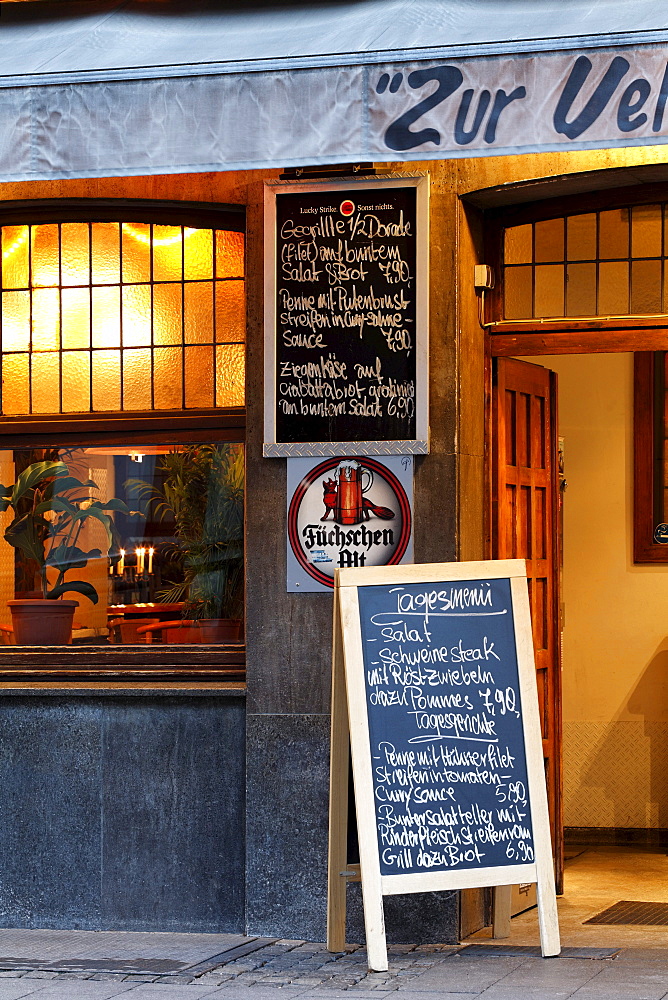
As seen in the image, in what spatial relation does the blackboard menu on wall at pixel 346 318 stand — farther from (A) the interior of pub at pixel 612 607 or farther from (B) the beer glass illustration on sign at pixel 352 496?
(A) the interior of pub at pixel 612 607

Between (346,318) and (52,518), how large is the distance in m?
1.84

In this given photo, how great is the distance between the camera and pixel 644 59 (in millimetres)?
5328

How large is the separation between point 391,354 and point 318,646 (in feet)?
4.47

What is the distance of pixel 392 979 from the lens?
19.1 ft

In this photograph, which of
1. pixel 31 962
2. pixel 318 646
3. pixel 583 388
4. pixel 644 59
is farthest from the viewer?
pixel 583 388

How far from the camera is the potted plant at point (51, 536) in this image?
23.9 feet

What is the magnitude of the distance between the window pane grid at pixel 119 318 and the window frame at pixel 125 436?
6 cm

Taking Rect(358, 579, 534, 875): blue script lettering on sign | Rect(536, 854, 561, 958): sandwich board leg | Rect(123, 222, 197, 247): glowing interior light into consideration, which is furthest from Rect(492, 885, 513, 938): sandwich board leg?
Rect(123, 222, 197, 247): glowing interior light

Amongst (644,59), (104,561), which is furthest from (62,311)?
(644,59)

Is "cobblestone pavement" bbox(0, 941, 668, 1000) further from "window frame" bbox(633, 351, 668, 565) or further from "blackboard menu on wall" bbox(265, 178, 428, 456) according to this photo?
"window frame" bbox(633, 351, 668, 565)

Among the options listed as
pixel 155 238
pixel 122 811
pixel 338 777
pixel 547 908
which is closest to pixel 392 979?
pixel 547 908

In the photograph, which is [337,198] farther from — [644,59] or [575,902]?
[575,902]

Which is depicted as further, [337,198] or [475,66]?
[337,198]

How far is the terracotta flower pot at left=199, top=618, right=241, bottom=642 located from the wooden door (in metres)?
1.29
